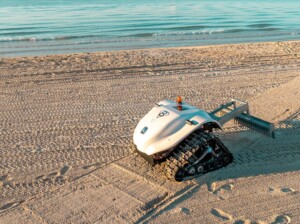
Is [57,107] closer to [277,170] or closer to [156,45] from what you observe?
[277,170]

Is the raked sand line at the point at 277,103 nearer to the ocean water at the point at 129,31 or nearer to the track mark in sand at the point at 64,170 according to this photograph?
the track mark in sand at the point at 64,170

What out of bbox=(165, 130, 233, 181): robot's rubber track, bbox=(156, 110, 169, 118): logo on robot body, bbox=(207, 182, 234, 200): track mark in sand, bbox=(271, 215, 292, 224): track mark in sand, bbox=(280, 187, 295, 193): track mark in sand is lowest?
bbox=(271, 215, 292, 224): track mark in sand

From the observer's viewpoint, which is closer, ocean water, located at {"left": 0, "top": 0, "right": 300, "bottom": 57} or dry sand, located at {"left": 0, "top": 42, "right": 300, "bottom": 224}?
dry sand, located at {"left": 0, "top": 42, "right": 300, "bottom": 224}

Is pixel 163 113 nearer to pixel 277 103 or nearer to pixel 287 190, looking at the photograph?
pixel 287 190

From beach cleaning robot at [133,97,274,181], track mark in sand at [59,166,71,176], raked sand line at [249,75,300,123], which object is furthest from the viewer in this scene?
raked sand line at [249,75,300,123]

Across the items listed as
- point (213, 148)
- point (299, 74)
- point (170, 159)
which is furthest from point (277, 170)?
point (299, 74)

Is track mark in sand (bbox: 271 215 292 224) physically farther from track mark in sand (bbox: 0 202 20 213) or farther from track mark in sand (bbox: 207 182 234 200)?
track mark in sand (bbox: 0 202 20 213)

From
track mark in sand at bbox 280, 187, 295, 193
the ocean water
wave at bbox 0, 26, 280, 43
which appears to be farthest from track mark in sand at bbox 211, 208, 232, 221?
wave at bbox 0, 26, 280, 43

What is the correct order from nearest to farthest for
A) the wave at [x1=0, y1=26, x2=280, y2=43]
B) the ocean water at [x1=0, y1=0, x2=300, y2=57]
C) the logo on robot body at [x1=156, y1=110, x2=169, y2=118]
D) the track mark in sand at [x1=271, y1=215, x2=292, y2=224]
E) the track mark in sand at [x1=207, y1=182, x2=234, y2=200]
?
the track mark in sand at [x1=271, y1=215, x2=292, y2=224], the track mark in sand at [x1=207, y1=182, x2=234, y2=200], the logo on robot body at [x1=156, y1=110, x2=169, y2=118], the ocean water at [x1=0, y1=0, x2=300, y2=57], the wave at [x1=0, y1=26, x2=280, y2=43]
